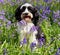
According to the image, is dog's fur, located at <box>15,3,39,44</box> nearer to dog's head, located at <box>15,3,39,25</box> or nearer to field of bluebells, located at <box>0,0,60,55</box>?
dog's head, located at <box>15,3,39,25</box>

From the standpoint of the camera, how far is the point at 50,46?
3832 mm

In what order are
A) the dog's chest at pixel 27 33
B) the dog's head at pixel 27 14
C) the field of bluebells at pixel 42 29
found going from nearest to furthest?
1. the field of bluebells at pixel 42 29
2. the dog's chest at pixel 27 33
3. the dog's head at pixel 27 14

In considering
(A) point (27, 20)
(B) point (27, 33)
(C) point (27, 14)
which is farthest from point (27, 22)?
(B) point (27, 33)

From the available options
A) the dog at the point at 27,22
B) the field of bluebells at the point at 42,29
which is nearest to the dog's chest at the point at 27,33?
the dog at the point at 27,22

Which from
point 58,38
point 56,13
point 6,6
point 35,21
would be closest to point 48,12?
point 56,13

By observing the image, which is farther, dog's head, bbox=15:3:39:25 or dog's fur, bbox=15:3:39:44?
dog's head, bbox=15:3:39:25

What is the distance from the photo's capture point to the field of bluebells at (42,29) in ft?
12.1

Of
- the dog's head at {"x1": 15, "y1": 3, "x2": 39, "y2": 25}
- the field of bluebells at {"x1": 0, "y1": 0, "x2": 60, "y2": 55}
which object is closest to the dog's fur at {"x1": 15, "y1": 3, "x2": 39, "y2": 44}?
the dog's head at {"x1": 15, "y1": 3, "x2": 39, "y2": 25}

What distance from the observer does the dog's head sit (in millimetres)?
5074

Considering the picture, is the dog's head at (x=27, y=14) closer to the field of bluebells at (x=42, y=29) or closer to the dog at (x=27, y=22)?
the dog at (x=27, y=22)

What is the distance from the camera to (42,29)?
16.3 ft

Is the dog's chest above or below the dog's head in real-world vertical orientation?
below

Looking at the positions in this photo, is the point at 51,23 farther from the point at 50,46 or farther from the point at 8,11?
the point at 50,46

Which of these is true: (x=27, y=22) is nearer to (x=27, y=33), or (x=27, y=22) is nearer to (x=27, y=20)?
(x=27, y=20)
